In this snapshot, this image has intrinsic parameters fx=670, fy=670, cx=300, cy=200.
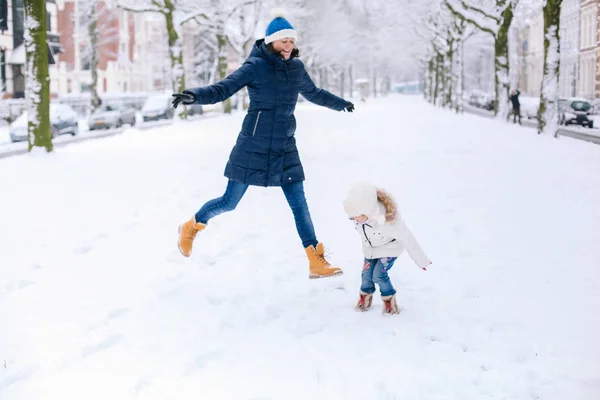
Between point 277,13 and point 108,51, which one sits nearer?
point 277,13

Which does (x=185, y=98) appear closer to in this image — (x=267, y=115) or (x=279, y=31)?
(x=267, y=115)

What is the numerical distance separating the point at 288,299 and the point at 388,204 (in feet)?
3.94

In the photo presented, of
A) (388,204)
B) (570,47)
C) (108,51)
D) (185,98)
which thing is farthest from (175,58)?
(570,47)

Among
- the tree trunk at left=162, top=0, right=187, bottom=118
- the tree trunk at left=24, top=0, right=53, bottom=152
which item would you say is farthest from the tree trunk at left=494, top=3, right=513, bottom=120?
the tree trunk at left=24, top=0, right=53, bottom=152

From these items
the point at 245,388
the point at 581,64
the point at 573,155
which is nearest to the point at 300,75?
the point at 245,388

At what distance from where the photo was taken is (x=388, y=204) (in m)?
4.24

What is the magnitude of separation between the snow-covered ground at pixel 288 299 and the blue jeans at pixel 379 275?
0.19 metres

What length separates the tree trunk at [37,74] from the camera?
48.2 feet

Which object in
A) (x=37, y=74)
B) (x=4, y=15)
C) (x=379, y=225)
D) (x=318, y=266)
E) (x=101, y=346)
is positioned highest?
(x=4, y=15)

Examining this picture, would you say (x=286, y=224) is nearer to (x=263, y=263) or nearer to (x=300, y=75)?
(x=263, y=263)

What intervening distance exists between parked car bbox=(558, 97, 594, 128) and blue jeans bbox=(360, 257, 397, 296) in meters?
28.9

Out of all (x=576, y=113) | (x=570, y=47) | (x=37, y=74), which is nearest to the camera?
(x=37, y=74)

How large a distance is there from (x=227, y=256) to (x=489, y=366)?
3.13 m

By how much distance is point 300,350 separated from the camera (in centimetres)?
399
